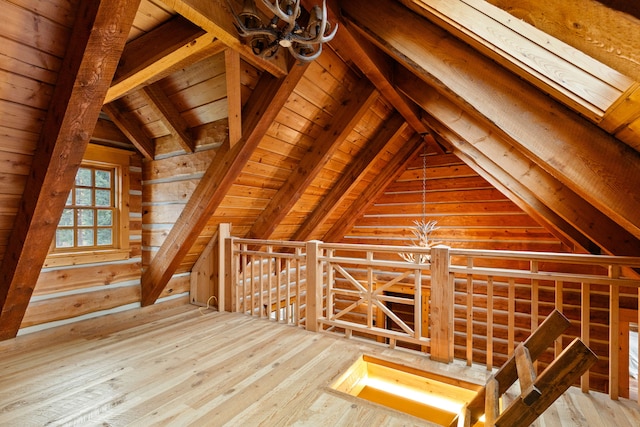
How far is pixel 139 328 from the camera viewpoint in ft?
11.0

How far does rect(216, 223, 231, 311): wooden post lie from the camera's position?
13.2 feet

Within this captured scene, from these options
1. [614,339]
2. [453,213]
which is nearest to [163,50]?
[614,339]

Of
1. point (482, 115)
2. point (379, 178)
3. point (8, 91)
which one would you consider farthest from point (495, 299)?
point (8, 91)

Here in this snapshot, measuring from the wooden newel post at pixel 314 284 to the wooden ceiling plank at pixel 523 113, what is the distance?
6.84 feet

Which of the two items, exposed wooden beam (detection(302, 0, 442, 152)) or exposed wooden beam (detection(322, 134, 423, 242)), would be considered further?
A: exposed wooden beam (detection(322, 134, 423, 242))

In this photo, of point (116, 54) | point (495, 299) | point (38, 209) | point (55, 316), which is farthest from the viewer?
point (495, 299)

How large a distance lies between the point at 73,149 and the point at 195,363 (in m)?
1.89

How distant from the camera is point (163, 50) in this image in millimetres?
1989

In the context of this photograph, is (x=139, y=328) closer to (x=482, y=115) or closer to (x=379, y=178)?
(x=482, y=115)

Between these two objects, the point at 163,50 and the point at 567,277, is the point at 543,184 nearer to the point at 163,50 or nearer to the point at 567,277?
the point at 567,277

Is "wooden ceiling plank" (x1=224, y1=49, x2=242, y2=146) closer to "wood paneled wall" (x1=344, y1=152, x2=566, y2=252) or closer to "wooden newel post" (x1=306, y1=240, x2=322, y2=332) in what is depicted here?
"wooden newel post" (x1=306, y1=240, x2=322, y2=332)

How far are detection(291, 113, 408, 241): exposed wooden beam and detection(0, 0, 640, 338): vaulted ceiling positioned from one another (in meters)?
0.31

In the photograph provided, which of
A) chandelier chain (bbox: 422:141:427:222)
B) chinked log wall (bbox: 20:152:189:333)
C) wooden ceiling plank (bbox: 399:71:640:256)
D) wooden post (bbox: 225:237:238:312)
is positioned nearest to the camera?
wooden ceiling plank (bbox: 399:71:640:256)

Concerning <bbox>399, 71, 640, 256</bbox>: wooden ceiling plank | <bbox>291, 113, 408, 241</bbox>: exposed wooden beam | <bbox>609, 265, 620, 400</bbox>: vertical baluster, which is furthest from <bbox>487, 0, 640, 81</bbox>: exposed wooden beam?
A: <bbox>291, 113, 408, 241</bbox>: exposed wooden beam
